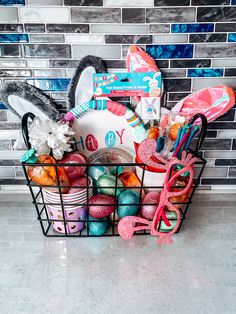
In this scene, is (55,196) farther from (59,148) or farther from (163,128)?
(163,128)

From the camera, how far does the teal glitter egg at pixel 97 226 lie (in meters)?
0.74

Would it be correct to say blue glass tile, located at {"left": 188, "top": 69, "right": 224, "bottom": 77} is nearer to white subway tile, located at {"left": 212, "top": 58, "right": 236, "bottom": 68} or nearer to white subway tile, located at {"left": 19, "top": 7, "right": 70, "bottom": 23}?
white subway tile, located at {"left": 212, "top": 58, "right": 236, "bottom": 68}

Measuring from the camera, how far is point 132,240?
2.43 feet

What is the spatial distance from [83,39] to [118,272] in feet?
1.89

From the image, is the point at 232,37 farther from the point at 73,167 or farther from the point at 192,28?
the point at 73,167

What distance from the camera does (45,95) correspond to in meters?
0.85

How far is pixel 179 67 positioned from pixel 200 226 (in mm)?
422

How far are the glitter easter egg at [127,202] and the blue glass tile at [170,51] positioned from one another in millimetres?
372

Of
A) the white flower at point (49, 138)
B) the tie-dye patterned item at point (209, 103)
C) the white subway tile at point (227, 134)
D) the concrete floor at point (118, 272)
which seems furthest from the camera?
the white subway tile at point (227, 134)

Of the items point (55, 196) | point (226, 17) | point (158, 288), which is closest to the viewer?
point (158, 288)

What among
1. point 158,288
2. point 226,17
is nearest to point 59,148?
point 158,288

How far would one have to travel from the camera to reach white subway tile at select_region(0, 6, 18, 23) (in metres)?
0.79

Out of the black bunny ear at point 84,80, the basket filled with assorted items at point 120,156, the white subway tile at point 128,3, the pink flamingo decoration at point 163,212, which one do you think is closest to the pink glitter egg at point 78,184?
the basket filled with assorted items at point 120,156

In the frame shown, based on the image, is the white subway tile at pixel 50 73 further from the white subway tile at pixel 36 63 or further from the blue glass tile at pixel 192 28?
the blue glass tile at pixel 192 28
